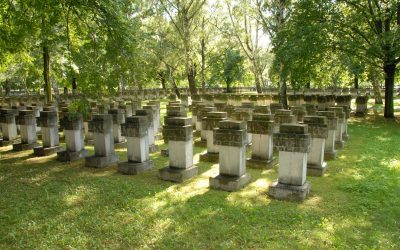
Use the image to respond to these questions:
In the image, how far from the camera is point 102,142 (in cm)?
916

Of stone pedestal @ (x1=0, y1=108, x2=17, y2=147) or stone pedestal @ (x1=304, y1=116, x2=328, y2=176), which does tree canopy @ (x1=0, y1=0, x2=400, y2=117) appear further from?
stone pedestal @ (x1=304, y1=116, x2=328, y2=176)

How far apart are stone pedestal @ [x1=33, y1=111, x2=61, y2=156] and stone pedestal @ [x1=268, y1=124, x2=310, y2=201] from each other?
7.37 metres

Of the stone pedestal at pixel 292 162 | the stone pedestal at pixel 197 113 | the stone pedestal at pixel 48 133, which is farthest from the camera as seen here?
the stone pedestal at pixel 197 113

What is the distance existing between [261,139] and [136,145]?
3351 millimetres

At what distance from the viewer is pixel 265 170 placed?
28.5ft

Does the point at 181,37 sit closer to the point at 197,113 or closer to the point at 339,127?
the point at 197,113

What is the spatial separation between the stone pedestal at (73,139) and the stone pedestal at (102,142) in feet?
2.72

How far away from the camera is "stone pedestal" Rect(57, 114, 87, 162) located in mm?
9719

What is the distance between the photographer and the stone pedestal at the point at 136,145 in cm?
827

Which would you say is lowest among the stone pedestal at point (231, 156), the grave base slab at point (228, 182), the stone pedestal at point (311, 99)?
the grave base slab at point (228, 182)

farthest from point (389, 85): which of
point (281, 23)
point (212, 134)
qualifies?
point (212, 134)

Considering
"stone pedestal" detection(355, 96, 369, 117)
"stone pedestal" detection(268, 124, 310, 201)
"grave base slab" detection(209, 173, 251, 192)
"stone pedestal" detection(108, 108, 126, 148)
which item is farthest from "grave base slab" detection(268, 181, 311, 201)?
"stone pedestal" detection(355, 96, 369, 117)

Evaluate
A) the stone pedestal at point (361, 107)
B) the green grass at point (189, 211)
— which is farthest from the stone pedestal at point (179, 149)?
the stone pedestal at point (361, 107)

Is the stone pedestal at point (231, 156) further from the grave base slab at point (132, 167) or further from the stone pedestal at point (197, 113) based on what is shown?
the stone pedestal at point (197, 113)
